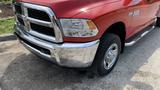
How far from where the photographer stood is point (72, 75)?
443cm

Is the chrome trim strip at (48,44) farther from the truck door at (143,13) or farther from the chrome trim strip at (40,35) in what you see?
the truck door at (143,13)

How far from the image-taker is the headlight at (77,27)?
351 cm

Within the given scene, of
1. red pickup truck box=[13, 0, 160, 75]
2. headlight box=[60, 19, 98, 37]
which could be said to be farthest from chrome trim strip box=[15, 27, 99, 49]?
headlight box=[60, 19, 98, 37]

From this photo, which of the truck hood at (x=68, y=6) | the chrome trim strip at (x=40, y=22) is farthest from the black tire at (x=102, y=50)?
the chrome trim strip at (x=40, y=22)

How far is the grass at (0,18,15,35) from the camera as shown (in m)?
6.16

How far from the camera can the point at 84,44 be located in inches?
141

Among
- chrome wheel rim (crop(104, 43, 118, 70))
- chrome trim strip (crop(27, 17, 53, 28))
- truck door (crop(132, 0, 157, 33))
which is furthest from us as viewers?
truck door (crop(132, 0, 157, 33))

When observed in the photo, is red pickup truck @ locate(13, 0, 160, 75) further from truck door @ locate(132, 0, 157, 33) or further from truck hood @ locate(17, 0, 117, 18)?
truck door @ locate(132, 0, 157, 33)

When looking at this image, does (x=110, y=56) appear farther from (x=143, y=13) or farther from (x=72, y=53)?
(x=143, y=13)

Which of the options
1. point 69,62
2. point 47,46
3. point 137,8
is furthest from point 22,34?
point 137,8

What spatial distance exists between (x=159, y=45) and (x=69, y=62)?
9.53ft

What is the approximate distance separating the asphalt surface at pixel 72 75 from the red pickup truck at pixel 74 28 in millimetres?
298

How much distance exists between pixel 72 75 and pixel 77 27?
1.19m

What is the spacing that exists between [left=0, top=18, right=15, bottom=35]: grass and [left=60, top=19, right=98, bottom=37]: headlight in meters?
2.99
